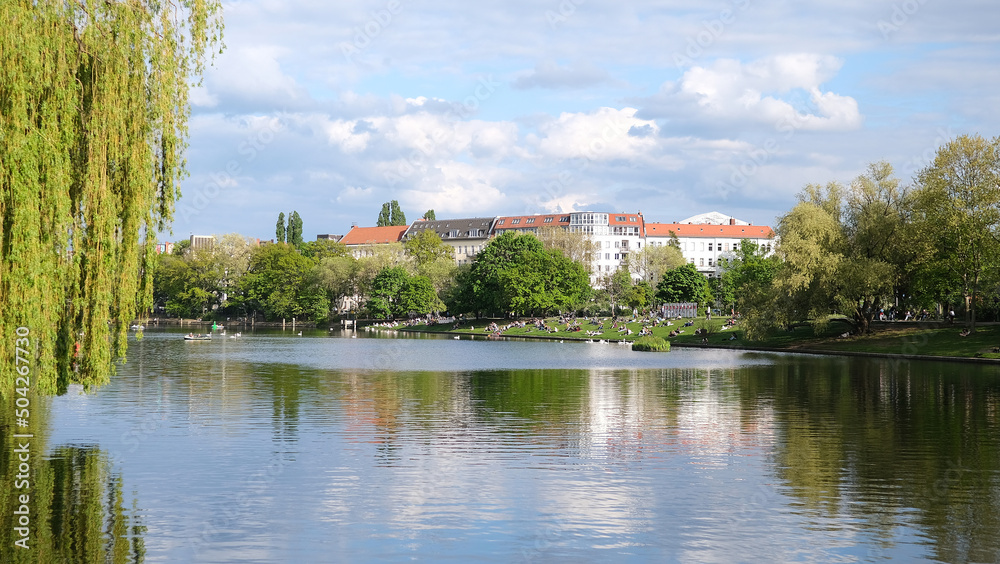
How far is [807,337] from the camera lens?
268 feet

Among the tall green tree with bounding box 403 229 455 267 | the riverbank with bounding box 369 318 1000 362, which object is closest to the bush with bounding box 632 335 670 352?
the riverbank with bounding box 369 318 1000 362

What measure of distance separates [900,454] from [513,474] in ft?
35.1

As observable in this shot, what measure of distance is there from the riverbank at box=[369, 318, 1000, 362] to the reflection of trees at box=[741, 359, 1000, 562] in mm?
21465

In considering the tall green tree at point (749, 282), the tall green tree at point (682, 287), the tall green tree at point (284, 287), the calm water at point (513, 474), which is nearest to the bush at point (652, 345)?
the tall green tree at point (749, 282)

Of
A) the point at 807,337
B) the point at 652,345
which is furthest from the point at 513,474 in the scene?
the point at 807,337

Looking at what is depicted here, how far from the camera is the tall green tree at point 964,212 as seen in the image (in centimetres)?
6650

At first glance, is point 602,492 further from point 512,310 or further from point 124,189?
point 512,310

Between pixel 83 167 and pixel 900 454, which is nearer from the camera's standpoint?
pixel 83 167

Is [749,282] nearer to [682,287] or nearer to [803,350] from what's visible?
[803,350]

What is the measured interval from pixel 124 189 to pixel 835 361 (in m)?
55.4

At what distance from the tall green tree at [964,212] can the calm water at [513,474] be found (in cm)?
2980

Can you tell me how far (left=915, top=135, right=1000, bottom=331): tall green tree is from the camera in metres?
66.5

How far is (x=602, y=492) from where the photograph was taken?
19094 millimetres

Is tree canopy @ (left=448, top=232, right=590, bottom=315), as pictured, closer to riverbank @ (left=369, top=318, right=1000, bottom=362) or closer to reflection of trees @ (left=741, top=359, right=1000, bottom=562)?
riverbank @ (left=369, top=318, right=1000, bottom=362)
